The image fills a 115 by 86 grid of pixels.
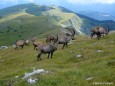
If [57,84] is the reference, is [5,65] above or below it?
below

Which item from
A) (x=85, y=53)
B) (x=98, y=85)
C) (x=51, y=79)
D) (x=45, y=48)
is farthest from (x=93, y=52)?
(x=98, y=85)

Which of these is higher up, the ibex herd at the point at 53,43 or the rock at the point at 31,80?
the rock at the point at 31,80

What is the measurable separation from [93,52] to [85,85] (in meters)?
20.0

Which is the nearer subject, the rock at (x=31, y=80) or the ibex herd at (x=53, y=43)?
the rock at (x=31, y=80)

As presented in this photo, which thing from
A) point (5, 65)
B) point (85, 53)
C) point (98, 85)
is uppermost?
point (98, 85)

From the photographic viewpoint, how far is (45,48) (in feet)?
130

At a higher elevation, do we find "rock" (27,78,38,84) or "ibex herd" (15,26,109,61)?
"rock" (27,78,38,84)

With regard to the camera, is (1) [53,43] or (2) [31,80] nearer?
(2) [31,80]

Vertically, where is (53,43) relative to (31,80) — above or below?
below

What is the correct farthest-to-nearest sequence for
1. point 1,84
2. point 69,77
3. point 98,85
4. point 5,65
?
point 5,65, point 1,84, point 69,77, point 98,85

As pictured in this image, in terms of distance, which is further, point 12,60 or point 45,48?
point 12,60

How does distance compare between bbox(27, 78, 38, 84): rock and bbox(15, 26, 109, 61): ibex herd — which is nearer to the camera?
bbox(27, 78, 38, 84): rock

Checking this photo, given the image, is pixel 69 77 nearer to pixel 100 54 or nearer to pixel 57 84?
pixel 57 84

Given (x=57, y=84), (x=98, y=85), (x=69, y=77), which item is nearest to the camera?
(x=98, y=85)
